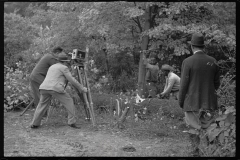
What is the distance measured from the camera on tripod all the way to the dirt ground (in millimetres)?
1544

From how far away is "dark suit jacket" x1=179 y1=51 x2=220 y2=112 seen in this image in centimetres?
487

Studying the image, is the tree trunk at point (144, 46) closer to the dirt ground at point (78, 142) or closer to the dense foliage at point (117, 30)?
the dense foliage at point (117, 30)

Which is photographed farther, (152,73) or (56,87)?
(152,73)

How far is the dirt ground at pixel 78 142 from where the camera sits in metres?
5.34

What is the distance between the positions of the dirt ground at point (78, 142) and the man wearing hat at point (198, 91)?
0.56 metres

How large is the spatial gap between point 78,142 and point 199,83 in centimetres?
267

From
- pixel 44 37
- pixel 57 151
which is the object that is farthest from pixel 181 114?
pixel 44 37

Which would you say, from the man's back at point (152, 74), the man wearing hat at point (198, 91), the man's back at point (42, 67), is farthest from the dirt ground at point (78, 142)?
the man's back at point (152, 74)

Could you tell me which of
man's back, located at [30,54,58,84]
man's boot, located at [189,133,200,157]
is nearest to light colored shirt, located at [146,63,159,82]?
man's back, located at [30,54,58,84]

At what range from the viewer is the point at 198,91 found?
4.88m

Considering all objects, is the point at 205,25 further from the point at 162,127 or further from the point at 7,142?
the point at 7,142

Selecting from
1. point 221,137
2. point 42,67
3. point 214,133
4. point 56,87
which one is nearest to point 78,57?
point 56,87

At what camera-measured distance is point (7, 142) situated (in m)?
5.38

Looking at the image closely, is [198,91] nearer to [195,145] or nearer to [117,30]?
[195,145]
